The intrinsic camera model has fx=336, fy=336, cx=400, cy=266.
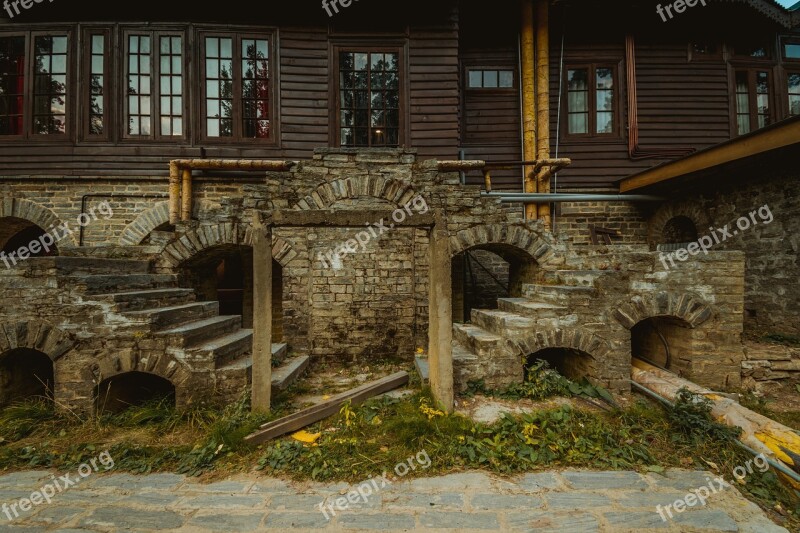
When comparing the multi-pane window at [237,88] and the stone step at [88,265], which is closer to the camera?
the stone step at [88,265]

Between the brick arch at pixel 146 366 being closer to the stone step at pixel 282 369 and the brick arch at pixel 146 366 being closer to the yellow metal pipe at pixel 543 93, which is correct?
the stone step at pixel 282 369

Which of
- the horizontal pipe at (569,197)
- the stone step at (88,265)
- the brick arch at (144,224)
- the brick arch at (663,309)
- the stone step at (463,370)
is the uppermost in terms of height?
the horizontal pipe at (569,197)

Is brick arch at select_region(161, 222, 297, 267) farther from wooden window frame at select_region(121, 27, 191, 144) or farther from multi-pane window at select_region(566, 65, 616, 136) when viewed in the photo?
multi-pane window at select_region(566, 65, 616, 136)

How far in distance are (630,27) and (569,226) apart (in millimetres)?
5119

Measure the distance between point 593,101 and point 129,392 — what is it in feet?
35.2

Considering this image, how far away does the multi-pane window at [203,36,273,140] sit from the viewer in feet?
24.1

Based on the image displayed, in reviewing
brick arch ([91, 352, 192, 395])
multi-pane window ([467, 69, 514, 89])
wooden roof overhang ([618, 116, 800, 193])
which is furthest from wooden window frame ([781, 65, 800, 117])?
brick arch ([91, 352, 192, 395])

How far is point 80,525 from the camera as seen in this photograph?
2299 millimetres

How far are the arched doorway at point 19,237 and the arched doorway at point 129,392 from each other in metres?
5.40

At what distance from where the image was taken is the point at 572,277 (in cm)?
482

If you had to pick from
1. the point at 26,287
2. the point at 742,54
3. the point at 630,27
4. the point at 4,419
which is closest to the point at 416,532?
the point at 4,419

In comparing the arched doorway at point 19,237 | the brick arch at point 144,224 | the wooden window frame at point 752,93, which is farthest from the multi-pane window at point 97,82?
the wooden window frame at point 752,93

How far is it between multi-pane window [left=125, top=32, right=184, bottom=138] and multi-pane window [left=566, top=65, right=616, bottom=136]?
9.10 meters

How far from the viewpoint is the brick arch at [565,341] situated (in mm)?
4043
